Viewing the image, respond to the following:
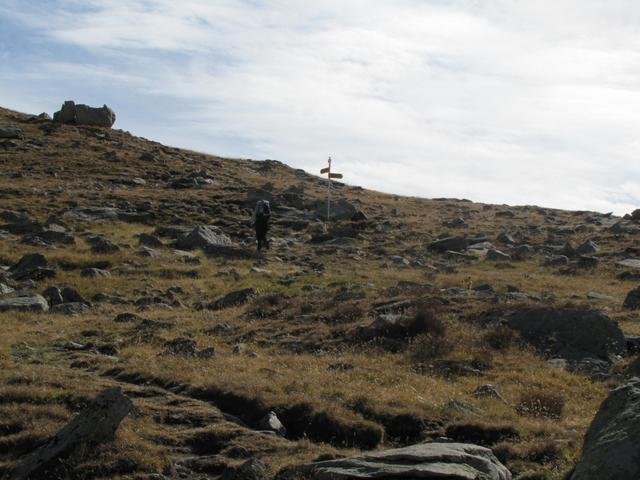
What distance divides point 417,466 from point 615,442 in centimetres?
196

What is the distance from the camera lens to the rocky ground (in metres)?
10.0

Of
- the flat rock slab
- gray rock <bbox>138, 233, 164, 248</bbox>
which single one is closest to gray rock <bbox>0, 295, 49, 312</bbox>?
gray rock <bbox>138, 233, 164, 248</bbox>

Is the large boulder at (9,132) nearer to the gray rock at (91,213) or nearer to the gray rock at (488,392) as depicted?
the gray rock at (91,213)

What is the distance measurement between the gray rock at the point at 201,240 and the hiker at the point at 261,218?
1.32 metres

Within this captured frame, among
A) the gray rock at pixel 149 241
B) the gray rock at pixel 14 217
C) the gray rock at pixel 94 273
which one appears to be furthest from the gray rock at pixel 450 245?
the gray rock at pixel 14 217

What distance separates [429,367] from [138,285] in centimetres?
1225

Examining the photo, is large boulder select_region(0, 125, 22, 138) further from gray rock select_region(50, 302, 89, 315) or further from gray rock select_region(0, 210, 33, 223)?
gray rock select_region(50, 302, 89, 315)

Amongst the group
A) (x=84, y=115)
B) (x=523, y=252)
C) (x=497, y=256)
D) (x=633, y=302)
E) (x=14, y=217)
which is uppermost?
(x=84, y=115)

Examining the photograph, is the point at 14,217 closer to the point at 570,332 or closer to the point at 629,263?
the point at 629,263

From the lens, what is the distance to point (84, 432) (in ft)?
32.2

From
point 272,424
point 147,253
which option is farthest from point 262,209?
point 272,424

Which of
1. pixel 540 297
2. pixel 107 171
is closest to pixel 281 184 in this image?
pixel 107 171

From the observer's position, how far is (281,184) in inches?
2302

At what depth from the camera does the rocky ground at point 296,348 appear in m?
10.0
